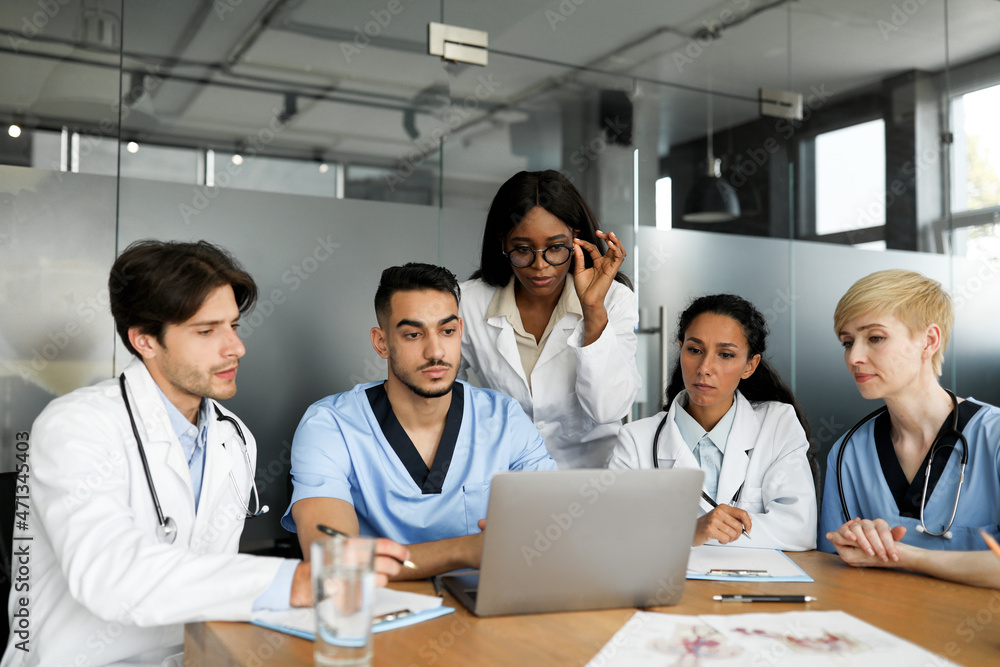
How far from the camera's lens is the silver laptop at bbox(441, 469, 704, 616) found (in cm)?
126

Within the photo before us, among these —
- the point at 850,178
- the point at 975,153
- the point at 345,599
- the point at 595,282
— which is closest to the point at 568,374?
the point at 595,282

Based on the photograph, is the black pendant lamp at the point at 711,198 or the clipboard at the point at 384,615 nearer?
the clipboard at the point at 384,615

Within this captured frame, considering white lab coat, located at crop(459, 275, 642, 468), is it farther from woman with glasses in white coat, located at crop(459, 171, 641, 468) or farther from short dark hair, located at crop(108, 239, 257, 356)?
short dark hair, located at crop(108, 239, 257, 356)

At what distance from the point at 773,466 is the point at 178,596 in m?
1.57

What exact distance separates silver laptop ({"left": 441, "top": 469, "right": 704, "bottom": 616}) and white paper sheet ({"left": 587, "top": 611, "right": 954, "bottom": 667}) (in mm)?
75

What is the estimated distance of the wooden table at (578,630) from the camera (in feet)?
3.89

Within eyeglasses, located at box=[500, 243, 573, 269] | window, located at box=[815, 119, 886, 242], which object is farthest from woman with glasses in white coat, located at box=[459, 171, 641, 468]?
window, located at box=[815, 119, 886, 242]

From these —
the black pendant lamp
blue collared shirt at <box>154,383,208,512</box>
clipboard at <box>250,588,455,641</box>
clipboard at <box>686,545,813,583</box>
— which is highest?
the black pendant lamp

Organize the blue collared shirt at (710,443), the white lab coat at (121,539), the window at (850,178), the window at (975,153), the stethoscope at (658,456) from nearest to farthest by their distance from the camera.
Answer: the white lab coat at (121,539) → the stethoscope at (658,456) → the blue collared shirt at (710,443) → the window at (850,178) → the window at (975,153)

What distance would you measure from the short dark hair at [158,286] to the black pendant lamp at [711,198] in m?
2.64

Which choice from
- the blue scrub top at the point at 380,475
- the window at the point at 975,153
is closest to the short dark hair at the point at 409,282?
the blue scrub top at the point at 380,475

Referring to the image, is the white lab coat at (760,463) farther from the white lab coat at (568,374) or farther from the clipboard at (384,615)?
the clipboard at (384,615)

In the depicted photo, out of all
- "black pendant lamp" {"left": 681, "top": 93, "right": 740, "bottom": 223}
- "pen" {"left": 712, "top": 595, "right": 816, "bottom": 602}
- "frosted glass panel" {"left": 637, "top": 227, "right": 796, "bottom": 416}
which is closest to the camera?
"pen" {"left": 712, "top": 595, "right": 816, "bottom": 602}

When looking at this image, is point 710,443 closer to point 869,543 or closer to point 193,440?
point 869,543
